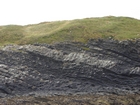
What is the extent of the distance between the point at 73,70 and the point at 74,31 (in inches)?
577

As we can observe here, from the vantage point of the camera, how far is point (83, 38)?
64250 mm

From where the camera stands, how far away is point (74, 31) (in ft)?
222

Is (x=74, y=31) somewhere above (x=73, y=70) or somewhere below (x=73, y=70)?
above

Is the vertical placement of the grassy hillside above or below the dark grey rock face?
above

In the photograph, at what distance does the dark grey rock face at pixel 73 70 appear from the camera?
5256cm

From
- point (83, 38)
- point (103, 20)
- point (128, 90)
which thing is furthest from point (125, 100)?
point (103, 20)

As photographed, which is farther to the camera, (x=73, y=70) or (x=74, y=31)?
(x=74, y=31)

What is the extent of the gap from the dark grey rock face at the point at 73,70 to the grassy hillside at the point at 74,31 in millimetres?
5509

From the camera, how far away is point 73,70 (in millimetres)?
55406

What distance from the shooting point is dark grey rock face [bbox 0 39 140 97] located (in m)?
52.6

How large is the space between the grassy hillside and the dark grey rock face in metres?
5.51

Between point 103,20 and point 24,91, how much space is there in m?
31.7

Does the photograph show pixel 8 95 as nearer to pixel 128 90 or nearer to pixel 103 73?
pixel 103 73

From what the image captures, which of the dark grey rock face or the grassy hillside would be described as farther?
the grassy hillside
